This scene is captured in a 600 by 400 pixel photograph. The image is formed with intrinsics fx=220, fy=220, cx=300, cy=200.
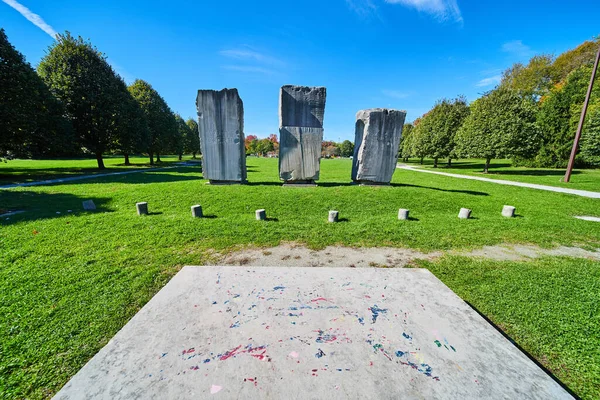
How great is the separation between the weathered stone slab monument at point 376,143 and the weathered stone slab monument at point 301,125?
1860 millimetres

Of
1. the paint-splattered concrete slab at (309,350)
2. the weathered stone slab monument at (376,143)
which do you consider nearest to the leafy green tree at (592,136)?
the weathered stone slab monument at (376,143)

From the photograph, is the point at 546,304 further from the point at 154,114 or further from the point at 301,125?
the point at 154,114

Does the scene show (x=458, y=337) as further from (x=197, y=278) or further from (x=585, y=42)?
(x=585, y=42)

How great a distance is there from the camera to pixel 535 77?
3281 centimetres

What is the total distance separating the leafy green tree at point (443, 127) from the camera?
24.1 m

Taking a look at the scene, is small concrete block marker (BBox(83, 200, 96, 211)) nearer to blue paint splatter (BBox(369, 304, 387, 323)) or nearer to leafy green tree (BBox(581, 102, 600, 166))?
blue paint splatter (BBox(369, 304, 387, 323))

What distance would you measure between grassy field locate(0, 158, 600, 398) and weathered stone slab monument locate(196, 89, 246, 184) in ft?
2.94

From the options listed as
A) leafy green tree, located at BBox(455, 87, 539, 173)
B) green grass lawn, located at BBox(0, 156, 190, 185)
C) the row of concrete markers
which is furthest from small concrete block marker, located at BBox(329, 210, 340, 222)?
leafy green tree, located at BBox(455, 87, 539, 173)

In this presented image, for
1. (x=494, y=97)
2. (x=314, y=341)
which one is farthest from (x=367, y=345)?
(x=494, y=97)

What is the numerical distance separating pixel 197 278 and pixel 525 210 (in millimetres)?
10044

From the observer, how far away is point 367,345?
1605 mm

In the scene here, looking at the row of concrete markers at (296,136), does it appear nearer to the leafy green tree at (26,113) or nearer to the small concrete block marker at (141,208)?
the small concrete block marker at (141,208)

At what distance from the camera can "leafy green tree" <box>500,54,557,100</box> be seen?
31.9m

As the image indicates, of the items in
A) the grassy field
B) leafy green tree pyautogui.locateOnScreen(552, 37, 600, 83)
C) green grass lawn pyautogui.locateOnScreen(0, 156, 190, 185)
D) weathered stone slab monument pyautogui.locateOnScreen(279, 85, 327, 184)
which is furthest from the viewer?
leafy green tree pyautogui.locateOnScreen(552, 37, 600, 83)
